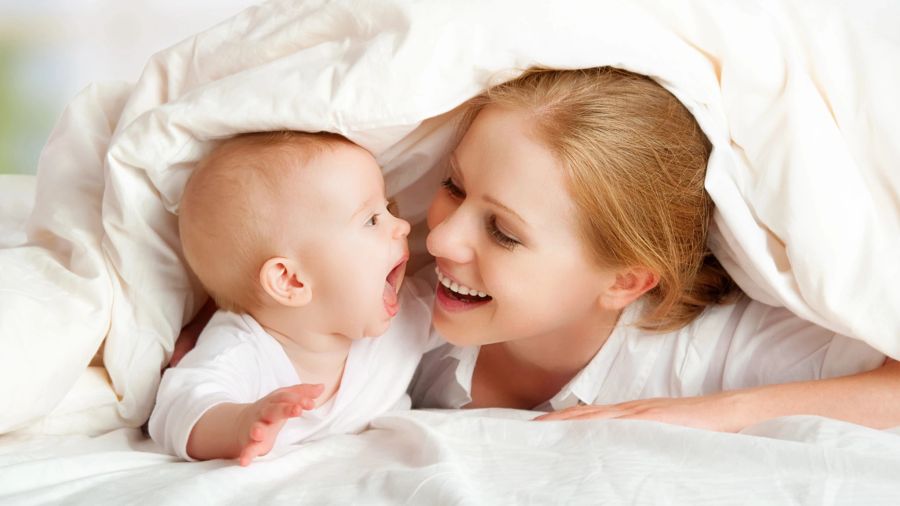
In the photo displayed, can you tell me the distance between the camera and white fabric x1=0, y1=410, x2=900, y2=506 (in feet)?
4.03

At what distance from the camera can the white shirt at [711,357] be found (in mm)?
1660

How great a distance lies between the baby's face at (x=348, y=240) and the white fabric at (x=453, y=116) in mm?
61

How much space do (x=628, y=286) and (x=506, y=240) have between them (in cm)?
22

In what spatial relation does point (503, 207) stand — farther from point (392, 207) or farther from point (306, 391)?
point (306, 391)

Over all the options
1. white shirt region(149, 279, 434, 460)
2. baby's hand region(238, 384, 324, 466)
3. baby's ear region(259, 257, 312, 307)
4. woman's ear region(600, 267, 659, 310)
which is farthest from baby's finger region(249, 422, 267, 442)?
woman's ear region(600, 267, 659, 310)

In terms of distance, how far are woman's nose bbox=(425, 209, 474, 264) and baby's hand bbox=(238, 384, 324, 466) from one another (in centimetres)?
34

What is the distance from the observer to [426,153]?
169cm

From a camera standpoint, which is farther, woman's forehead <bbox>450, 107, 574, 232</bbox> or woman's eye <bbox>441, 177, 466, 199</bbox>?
woman's eye <bbox>441, 177, 466, 199</bbox>

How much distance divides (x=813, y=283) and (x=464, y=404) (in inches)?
23.9

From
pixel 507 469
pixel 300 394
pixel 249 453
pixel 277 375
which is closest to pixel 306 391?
pixel 300 394

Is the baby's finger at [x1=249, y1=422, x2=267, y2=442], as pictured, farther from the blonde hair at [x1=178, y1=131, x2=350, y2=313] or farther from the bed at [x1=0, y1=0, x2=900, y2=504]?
the blonde hair at [x1=178, y1=131, x2=350, y2=313]

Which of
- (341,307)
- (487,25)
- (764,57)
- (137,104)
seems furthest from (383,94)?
(764,57)

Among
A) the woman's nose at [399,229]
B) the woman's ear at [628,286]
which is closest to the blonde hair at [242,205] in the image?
the woman's nose at [399,229]

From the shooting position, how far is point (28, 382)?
4.68 ft
